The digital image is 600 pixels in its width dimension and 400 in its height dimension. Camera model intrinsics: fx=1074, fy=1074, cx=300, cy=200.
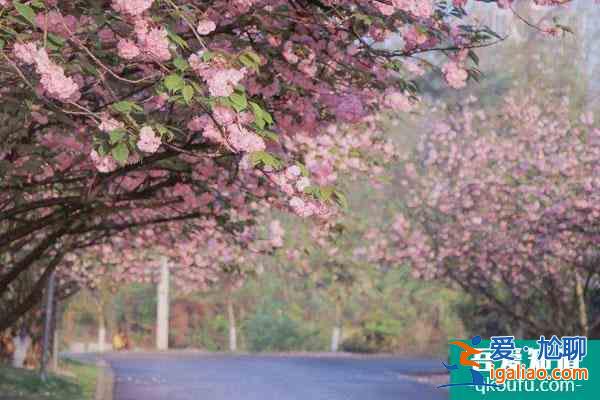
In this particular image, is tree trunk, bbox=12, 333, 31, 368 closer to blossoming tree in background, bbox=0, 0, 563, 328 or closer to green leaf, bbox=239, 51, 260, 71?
blossoming tree in background, bbox=0, 0, 563, 328

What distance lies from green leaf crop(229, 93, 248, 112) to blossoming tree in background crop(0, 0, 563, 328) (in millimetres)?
12

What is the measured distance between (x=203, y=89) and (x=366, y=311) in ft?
132

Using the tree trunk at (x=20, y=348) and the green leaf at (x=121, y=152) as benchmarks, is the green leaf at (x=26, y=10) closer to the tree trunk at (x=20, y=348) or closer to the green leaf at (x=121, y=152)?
the green leaf at (x=121, y=152)

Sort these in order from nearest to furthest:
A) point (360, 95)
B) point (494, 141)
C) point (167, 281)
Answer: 1. point (360, 95)
2. point (494, 141)
3. point (167, 281)

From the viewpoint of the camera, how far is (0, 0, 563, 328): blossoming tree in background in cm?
670

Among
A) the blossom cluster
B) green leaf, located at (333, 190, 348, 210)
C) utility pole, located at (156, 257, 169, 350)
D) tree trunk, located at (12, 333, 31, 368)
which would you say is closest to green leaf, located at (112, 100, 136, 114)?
the blossom cluster

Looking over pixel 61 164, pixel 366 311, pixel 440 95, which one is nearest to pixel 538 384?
pixel 61 164

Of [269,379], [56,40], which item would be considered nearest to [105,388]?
[269,379]

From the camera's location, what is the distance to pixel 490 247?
24.5m

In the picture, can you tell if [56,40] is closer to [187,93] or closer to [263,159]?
[187,93]

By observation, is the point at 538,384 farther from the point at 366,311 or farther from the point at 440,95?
the point at 440,95

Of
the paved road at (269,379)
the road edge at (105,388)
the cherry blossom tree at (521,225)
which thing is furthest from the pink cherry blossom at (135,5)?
the cherry blossom tree at (521,225)

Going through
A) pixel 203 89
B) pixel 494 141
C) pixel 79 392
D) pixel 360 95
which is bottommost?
pixel 79 392

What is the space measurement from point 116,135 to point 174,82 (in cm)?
53
